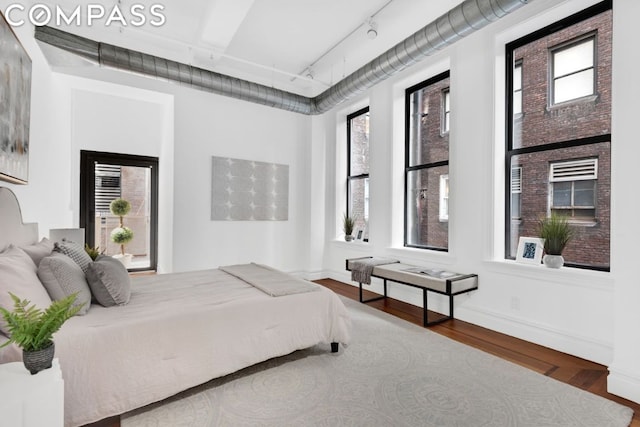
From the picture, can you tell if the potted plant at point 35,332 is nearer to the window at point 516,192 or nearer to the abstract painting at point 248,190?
the abstract painting at point 248,190

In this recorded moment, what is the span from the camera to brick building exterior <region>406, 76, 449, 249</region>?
4219mm

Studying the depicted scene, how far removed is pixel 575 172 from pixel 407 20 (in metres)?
2.40

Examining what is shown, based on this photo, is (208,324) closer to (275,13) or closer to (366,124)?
(275,13)

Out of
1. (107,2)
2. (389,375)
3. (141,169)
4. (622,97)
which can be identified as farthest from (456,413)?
(141,169)

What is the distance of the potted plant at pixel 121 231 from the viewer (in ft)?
18.9

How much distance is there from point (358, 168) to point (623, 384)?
428 centimetres

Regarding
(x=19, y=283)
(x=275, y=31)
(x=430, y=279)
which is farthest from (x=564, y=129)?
(x=19, y=283)

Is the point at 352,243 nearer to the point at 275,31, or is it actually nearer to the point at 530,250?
the point at 530,250

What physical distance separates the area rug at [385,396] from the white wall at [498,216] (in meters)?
0.55

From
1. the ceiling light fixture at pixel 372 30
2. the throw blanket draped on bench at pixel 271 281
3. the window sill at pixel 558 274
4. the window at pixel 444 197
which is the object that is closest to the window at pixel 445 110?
the window at pixel 444 197

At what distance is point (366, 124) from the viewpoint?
561cm

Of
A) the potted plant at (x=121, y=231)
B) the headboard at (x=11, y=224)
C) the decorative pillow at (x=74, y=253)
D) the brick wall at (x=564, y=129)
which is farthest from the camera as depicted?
the potted plant at (x=121, y=231)

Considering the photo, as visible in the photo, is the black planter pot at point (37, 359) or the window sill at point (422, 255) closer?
the black planter pot at point (37, 359)

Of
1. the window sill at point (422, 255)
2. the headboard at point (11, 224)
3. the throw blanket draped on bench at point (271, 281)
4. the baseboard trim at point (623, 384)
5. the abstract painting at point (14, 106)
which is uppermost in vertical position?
the abstract painting at point (14, 106)
